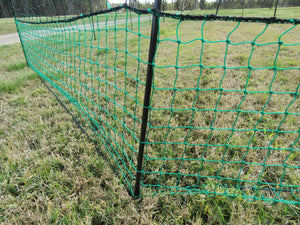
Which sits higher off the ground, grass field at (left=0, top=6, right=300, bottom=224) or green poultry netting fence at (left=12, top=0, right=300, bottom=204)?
green poultry netting fence at (left=12, top=0, right=300, bottom=204)

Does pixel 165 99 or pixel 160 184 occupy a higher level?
pixel 165 99

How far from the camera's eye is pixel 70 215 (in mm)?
963

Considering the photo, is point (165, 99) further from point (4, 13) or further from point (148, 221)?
point (4, 13)

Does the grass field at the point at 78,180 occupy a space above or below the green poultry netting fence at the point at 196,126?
below

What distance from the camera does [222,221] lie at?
3.11 ft

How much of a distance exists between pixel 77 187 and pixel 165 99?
51.8 inches

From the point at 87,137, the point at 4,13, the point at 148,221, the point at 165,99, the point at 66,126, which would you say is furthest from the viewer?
the point at 4,13

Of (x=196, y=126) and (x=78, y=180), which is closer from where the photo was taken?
→ (x=78, y=180)

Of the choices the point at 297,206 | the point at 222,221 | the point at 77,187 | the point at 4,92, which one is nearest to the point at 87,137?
the point at 77,187

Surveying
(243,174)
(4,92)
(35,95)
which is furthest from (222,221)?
(4,92)

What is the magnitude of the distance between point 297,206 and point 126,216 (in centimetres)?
100

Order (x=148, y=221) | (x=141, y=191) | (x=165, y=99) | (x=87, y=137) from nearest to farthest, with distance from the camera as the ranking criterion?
(x=148, y=221) < (x=141, y=191) < (x=87, y=137) < (x=165, y=99)

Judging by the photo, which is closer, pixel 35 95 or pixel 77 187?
pixel 77 187

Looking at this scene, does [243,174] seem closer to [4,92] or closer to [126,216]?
[126,216]
